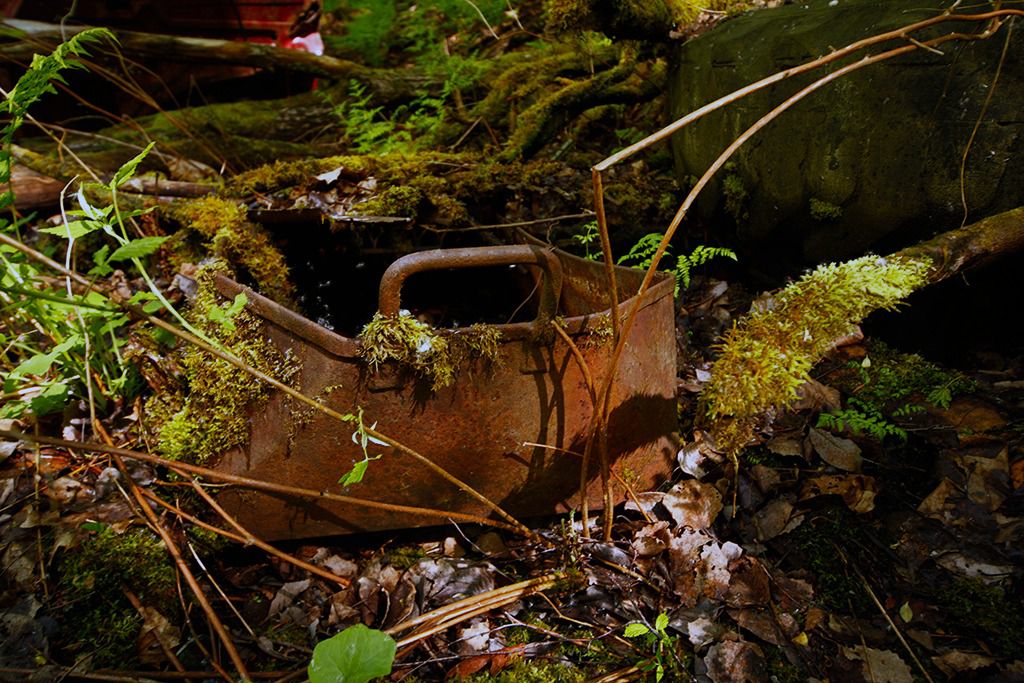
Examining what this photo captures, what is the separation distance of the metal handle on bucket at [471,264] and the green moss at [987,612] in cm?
150

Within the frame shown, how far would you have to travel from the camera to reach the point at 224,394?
186 cm

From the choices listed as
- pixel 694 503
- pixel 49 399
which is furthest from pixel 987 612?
pixel 49 399

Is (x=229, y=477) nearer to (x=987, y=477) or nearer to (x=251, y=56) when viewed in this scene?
(x=987, y=477)

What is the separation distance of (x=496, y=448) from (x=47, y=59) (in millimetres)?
1673


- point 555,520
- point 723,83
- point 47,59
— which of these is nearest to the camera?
point 47,59

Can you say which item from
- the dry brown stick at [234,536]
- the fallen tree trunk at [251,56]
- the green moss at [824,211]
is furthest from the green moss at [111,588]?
the fallen tree trunk at [251,56]

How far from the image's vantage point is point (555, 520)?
79.7 inches

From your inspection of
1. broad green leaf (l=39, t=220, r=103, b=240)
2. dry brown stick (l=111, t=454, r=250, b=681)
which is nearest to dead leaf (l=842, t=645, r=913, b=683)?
dry brown stick (l=111, t=454, r=250, b=681)

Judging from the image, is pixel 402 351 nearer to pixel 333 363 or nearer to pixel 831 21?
pixel 333 363

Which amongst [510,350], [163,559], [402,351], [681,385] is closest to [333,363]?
[402,351]

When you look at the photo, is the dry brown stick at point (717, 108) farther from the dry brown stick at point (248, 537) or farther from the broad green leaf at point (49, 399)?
the broad green leaf at point (49, 399)

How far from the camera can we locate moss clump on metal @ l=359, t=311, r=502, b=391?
1577 millimetres

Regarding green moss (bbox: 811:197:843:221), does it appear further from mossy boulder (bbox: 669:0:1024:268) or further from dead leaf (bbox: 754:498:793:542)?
dead leaf (bbox: 754:498:793:542)

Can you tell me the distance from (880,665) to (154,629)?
2.16m
